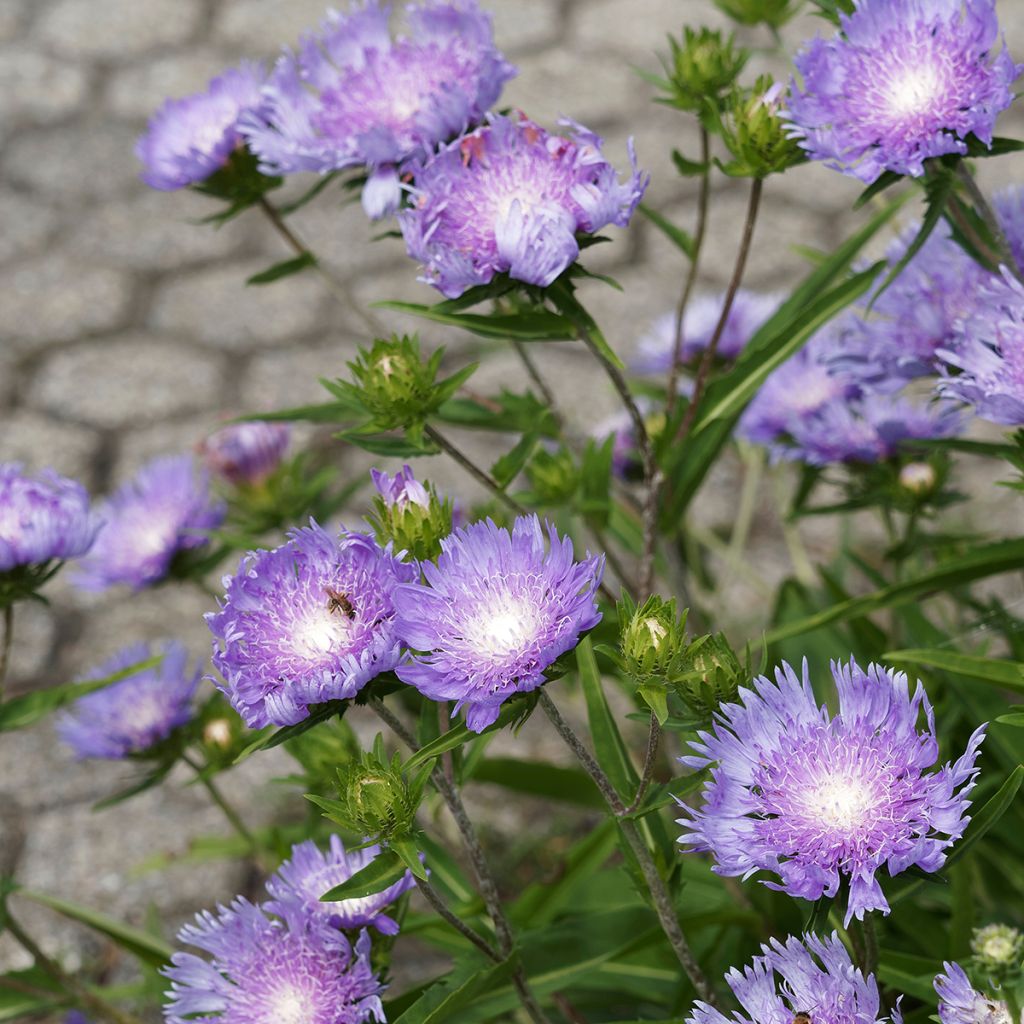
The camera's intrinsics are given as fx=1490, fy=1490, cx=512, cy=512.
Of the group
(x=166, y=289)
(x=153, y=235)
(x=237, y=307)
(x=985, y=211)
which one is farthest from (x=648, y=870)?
(x=153, y=235)

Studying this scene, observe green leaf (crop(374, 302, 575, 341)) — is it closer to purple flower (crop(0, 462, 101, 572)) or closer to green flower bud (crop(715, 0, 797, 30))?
purple flower (crop(0, 462, 101, 572))

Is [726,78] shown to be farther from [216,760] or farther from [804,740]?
[216,760]

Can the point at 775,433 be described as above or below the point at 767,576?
above

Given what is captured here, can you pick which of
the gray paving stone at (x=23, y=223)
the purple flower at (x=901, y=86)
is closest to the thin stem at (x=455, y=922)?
the purple flower at (x=901, y=86)

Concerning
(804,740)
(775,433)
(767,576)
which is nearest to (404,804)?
(804,740)

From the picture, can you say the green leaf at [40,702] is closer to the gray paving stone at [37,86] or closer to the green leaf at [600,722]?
the green leaf at [600,722]

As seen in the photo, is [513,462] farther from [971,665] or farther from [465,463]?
[971,665]

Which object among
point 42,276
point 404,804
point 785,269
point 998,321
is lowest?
point 42,276
